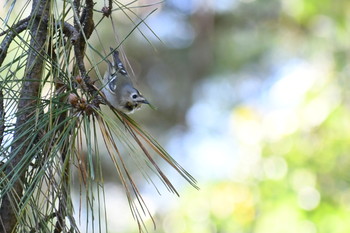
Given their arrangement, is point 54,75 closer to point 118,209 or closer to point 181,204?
point 181,204

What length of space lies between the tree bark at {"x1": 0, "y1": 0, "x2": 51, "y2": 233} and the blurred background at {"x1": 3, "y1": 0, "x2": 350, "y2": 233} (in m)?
0.10

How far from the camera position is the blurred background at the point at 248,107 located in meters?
2.55

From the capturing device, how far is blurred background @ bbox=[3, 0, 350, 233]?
2555 mm

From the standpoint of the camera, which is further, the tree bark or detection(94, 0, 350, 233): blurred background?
detection(94, 0, 350, 233): blurred background

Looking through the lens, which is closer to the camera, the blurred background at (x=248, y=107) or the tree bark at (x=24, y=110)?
the tree bark at (x=24, y=110)

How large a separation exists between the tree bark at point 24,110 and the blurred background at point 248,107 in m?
0.10

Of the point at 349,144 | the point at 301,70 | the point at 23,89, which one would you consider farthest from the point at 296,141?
the point at 23,89

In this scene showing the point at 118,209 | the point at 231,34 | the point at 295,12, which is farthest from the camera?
the point at 231,34

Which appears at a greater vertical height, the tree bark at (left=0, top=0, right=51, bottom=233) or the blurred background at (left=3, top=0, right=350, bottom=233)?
the blurred background at (left=3, top=0, right=350, bottom=233)

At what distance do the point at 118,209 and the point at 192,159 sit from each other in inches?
23.9

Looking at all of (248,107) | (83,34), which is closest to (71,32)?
(83,34)

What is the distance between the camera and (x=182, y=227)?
2.84m

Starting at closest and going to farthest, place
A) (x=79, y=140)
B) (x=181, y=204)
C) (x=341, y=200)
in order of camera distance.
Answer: (x=79, y=140)
(x=341, y=200)
(x=181, y=204)

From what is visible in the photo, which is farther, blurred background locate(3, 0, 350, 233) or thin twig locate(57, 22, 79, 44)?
blurred background locate(3, 0, 350, 233)
